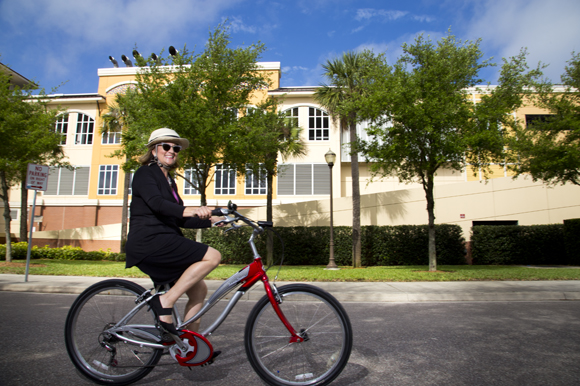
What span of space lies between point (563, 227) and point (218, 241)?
16.5m

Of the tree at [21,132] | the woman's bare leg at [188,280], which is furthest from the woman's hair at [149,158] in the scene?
the tree at [21,132]

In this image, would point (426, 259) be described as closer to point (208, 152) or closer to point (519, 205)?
point (519, 205)

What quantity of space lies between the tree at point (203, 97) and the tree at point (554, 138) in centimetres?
1062

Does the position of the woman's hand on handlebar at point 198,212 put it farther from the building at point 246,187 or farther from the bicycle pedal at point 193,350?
the building at point 246,187

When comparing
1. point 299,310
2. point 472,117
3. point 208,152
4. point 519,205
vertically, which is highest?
point 472,117

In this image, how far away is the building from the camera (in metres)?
21.6

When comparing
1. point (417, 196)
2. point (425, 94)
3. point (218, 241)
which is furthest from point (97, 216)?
point (425, 94)

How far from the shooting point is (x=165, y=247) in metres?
2.92

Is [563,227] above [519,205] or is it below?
below

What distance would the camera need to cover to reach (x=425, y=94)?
13305 millimetres

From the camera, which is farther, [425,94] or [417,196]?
[417,196]

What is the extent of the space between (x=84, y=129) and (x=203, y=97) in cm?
2019

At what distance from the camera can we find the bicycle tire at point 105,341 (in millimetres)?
3035

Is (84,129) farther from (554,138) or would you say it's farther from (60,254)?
(554,138)
